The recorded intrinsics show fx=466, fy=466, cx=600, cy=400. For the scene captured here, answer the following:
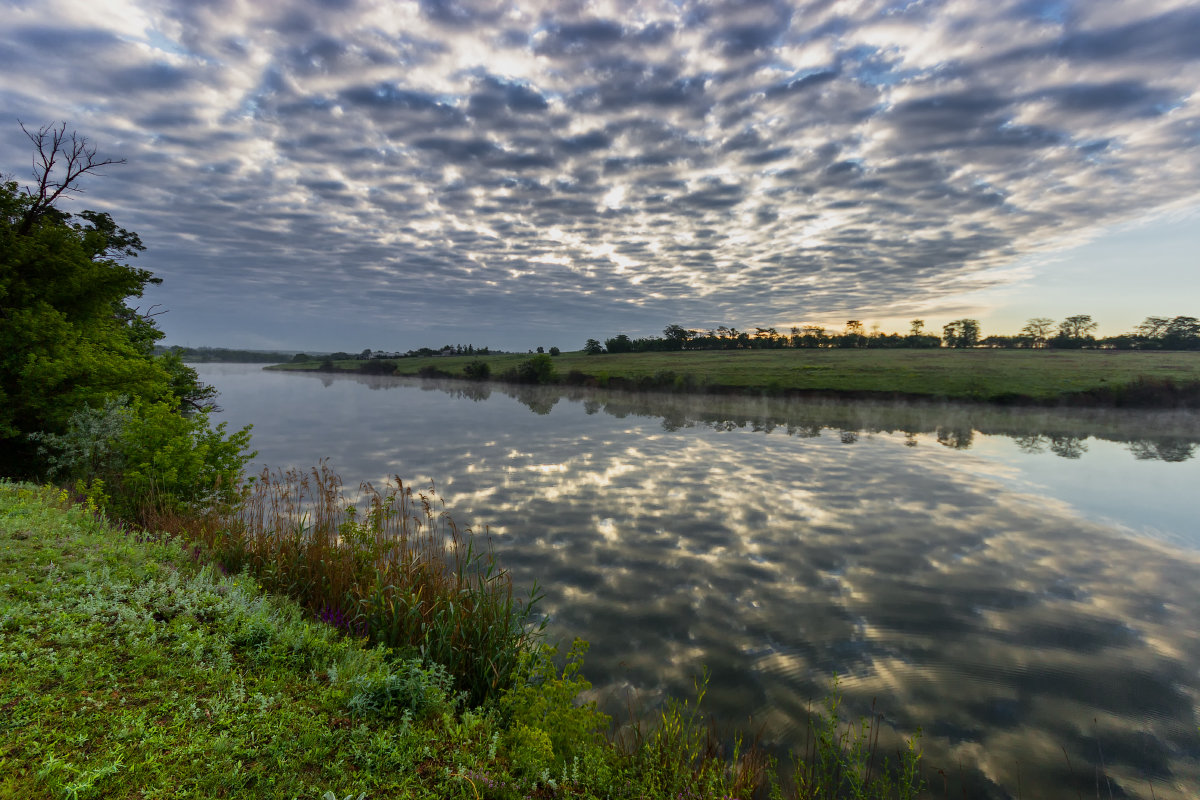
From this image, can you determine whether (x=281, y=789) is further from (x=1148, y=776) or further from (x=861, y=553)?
(x=861, y=553)

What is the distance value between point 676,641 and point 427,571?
5316 millimetres

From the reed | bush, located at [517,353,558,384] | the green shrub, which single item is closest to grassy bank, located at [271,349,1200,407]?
bush, located at [517,353,558,384]

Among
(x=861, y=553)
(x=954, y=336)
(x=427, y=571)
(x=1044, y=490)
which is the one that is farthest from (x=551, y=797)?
(x=954, y=336)

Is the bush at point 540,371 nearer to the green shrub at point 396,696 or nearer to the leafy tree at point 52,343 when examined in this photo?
the leafy tree at point 52,343

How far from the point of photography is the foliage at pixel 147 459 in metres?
13.6

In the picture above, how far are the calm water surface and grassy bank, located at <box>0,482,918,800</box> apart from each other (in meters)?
1.67

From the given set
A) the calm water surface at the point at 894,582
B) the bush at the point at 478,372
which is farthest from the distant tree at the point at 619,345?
the calm water surface at the point at 894,582

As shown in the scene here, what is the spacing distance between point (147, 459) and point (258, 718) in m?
14.2

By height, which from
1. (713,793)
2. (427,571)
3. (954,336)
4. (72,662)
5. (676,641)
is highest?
(954,336)

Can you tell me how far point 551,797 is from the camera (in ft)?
15.7

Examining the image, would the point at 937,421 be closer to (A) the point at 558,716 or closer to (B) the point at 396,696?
(A) the point at 558,716

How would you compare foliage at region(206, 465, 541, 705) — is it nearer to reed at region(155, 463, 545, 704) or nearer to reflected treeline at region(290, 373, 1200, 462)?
reed at region(155, 463, 545, 704)

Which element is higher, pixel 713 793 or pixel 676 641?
pixel 713 793

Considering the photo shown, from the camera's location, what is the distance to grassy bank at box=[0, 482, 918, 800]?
4.09 metres
